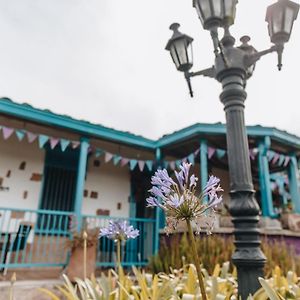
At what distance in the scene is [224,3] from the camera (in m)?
2.58

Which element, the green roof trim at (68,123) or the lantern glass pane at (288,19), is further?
the green roof trim at (68,123)

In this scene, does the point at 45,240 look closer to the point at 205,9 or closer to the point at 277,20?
the point at 205,9

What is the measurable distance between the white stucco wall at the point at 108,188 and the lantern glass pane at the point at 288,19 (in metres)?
5.86

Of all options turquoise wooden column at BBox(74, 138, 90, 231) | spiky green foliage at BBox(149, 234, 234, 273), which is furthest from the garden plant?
turquoise wooden column at BBox(74, 138, 90, 231)

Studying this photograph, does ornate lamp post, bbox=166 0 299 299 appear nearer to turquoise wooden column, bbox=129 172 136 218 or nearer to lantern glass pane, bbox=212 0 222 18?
lantern glass pane, bbox=212 0 222 18

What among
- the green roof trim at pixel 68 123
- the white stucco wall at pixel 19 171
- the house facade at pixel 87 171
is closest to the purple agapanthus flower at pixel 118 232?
the house facade at pixel 87 171

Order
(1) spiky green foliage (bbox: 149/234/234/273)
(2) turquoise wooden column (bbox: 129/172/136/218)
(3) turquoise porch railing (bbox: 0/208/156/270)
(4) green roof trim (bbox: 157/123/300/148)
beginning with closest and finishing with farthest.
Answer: (1) spiky green foliage (bbox: 149/234/234/273) → (3) turquoise porch railing (bbox: 0/208/156/270) → (4) green roof trim (bbox: 157/123/300/148) → (2) turquoise wooden column (bbox: 129/172/136/218)

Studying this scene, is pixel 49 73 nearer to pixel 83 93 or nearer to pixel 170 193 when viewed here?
pixel 83 93

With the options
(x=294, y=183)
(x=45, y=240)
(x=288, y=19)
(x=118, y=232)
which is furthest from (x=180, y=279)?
(x=294, y=183)

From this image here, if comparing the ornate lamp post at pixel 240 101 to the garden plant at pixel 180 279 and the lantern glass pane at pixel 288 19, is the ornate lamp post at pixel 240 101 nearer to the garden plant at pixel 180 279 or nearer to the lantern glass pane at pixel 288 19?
the lantern glass pane at pixel 288 19

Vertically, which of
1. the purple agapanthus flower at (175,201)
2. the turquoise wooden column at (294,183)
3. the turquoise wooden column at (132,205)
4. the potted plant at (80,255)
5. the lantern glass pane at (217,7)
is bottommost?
the potted plant at (80,255)

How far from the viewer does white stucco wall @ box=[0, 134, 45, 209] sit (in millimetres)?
6281

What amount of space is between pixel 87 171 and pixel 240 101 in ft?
18.0

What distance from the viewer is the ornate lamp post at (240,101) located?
2.24 m
